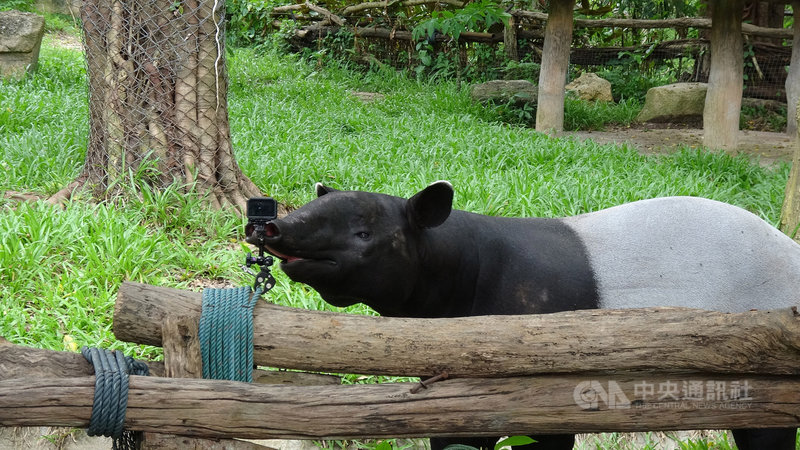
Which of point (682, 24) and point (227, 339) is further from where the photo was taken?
point (682, 24)

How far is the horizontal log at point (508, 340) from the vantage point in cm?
219

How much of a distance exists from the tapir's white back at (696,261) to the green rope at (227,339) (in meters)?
1.39

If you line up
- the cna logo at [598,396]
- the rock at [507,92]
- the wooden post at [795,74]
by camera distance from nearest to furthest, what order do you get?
the cna logo at [598,396], the wooden post at [795,74], the rock at [507,92]

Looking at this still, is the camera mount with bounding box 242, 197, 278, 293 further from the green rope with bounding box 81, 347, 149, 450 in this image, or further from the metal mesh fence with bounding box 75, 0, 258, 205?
the metal mesh fence with bounding box 75, 0, 258, 205

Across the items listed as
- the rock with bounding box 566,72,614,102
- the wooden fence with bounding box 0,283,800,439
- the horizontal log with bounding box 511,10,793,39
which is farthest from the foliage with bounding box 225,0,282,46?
the wooden fence with bounding box 0,283,800,439

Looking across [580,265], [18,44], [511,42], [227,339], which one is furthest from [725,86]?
[18,44]

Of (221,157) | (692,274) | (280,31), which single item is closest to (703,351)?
(692,274)

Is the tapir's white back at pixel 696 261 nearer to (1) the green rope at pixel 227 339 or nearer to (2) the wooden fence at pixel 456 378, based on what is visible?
(2) the wooden fence at pixel 456 378

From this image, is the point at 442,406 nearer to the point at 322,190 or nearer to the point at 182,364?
the point at 182,364

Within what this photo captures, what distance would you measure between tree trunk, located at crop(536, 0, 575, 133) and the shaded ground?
0.30m

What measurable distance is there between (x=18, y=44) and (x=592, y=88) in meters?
8.72

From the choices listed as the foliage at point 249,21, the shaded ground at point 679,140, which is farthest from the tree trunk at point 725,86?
the foliage at point 249,21

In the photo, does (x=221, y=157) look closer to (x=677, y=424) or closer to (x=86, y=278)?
(x=86, y=278)

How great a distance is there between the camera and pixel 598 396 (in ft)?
7.48
